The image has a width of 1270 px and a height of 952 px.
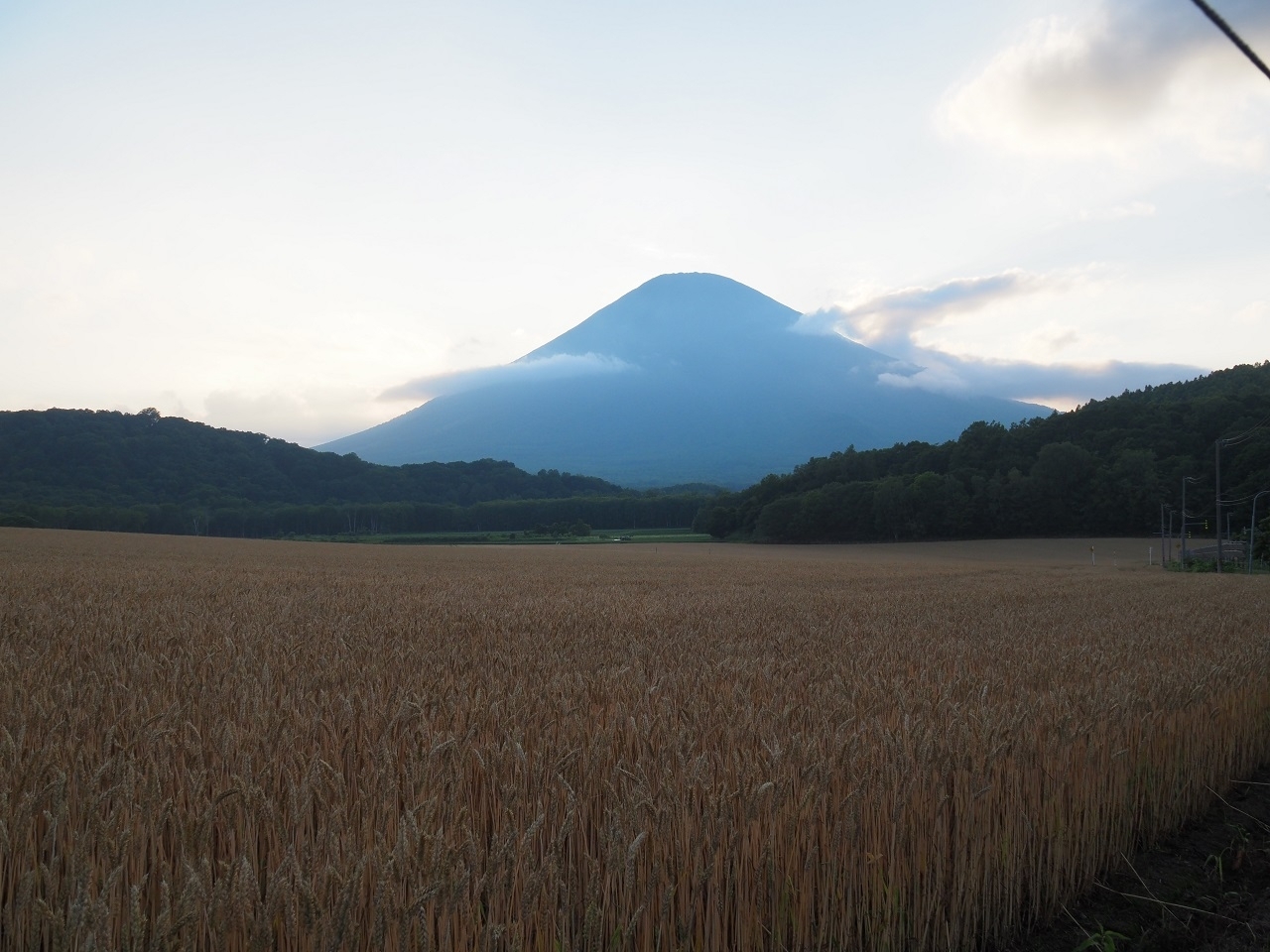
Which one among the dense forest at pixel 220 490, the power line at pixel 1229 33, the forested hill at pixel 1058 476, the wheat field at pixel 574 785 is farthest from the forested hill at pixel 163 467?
the power line at pixel 1229 33

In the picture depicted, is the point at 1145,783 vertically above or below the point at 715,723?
below

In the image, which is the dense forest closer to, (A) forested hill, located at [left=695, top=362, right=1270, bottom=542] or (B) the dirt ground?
(A) forested hill, located at [left=695, top=362, right=1270, bottom=542]

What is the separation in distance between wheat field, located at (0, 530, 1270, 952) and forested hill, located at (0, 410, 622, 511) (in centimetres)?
8994

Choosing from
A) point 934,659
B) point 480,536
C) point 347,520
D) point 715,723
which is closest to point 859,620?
point 934,659

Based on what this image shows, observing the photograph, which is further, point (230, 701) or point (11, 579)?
point (11, 579)

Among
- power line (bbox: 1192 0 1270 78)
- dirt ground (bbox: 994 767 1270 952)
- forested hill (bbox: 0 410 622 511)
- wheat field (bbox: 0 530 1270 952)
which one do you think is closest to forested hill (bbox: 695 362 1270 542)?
forested hill (bbox: 0 410 622 511)

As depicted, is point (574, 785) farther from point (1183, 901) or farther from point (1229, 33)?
point (1229, 33)

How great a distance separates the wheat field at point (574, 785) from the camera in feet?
7.07

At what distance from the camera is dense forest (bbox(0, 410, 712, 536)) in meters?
79.7

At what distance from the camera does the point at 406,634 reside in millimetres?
8117

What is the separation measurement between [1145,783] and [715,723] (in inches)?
103

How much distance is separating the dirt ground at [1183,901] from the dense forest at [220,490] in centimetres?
8423

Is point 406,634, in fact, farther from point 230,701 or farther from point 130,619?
point 230,701

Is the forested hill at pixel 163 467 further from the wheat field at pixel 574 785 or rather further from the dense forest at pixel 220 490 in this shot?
the wheat field at pixel 574 785
